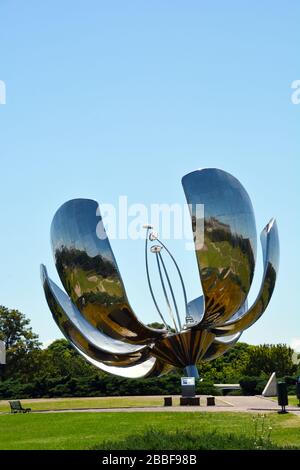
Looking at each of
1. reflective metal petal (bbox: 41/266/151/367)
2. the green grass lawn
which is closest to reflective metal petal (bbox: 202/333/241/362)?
reflective metal petal (bbox: 41/266/151/367)

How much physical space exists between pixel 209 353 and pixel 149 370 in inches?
76.5

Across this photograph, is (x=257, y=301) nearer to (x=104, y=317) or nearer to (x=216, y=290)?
(x=216, y=290)

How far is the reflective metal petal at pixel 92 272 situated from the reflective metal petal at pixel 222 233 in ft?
7.63

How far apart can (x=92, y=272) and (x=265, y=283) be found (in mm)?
4776

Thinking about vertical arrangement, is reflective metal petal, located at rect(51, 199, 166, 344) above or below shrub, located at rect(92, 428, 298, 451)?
above

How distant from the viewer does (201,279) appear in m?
16.6

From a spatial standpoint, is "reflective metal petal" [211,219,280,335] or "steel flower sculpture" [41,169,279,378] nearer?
"steel flower sculpture" [41,169,279,378]

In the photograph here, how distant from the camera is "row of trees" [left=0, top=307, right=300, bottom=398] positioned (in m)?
27.1

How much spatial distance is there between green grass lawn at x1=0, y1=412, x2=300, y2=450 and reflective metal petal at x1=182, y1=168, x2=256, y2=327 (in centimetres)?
326

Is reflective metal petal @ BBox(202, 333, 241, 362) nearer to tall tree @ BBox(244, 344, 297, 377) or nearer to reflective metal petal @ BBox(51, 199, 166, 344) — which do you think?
reflective metal petal @ BBox(51, 199, 166, 344)

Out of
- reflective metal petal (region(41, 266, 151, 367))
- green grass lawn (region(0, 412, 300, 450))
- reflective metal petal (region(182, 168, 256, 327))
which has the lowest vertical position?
green grass lawn (region(0, 412, 300, 450))

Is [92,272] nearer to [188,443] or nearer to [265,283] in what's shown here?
[265,283]

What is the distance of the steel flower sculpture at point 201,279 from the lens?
1641 cm

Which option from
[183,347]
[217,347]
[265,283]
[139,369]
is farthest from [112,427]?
[217,347]
